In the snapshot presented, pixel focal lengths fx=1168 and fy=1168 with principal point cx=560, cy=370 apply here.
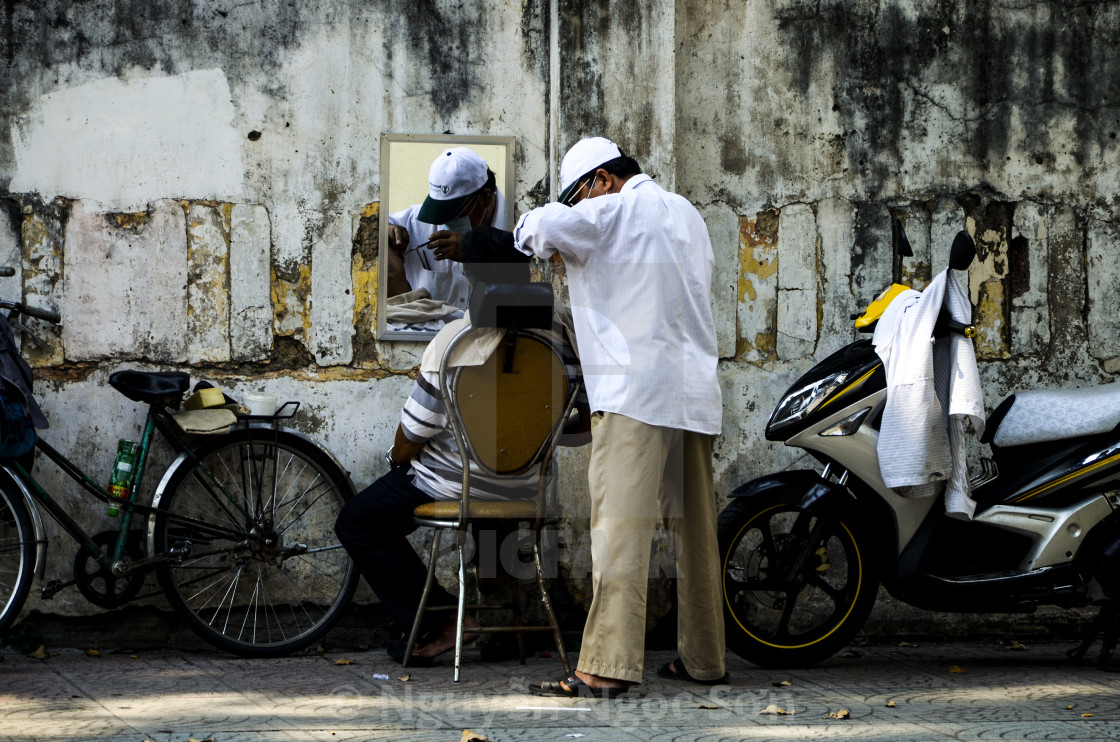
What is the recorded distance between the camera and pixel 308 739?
3311mm

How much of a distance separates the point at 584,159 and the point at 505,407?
93cm

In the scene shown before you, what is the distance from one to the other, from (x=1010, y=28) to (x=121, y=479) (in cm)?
452

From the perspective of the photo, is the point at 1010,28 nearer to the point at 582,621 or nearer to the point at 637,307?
the point at 637,307

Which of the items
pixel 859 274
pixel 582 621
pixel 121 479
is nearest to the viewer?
pixel 121 479

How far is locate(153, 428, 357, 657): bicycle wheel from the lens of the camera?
4793 mm

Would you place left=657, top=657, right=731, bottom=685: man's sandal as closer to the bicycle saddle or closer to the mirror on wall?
the mirror on wall

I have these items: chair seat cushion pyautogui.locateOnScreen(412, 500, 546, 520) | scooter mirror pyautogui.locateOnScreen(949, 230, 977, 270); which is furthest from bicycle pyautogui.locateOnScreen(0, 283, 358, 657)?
scooter mirror pyautogui.locateOnScreen(949, 230, 977, 270)

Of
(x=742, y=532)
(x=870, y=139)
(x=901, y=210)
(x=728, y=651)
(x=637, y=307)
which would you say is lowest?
(x=728, y=651)

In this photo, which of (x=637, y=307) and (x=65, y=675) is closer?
(x=637, y=307)

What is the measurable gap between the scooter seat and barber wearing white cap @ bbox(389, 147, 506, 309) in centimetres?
227

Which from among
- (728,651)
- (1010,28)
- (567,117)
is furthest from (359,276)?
(1010,28)

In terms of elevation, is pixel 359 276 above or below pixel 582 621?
above

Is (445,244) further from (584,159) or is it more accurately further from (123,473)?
(123,473)

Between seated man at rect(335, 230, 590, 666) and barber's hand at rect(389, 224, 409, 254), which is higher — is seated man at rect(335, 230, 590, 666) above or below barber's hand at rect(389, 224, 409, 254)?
below
